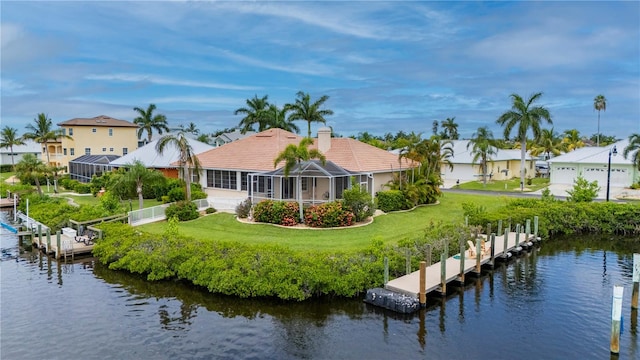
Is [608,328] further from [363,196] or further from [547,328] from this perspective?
[363,196]

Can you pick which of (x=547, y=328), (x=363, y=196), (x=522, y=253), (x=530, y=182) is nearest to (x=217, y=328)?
(x=547, y=328)

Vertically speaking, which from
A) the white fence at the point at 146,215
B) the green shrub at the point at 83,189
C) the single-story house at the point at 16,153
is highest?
the single-story house at the point at 16,153

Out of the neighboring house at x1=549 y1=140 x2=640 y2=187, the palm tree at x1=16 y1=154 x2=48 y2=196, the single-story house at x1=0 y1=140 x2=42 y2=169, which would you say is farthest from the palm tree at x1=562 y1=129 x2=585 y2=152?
the single-story house at x1=0 y1=140 x2=42 y2=169

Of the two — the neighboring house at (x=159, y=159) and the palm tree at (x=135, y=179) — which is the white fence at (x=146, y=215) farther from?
the neighboring house at (x=159, y=159)

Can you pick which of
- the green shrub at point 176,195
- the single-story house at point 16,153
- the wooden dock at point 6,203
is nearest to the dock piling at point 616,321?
the green shrub at point 176,195

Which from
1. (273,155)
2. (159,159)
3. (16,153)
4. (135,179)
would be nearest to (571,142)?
(273,155)

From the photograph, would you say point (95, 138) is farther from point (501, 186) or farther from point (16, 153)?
point (501, 186)
